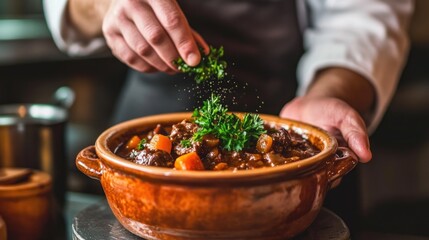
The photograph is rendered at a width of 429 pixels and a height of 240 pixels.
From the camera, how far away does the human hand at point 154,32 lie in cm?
158

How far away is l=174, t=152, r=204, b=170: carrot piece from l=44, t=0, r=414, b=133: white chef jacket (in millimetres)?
1179

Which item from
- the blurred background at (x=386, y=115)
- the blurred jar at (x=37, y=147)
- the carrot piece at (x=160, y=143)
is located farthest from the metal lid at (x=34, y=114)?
the blurred background at (x=386, y=115)

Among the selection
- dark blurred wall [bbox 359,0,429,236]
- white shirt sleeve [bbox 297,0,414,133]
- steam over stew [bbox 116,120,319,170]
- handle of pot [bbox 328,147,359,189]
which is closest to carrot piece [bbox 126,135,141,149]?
steam over stew [bbox 116,120,319,170]

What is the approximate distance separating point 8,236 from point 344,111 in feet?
3.38

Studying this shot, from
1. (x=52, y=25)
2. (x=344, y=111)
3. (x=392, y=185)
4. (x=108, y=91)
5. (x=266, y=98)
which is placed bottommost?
(x=392, y=185)

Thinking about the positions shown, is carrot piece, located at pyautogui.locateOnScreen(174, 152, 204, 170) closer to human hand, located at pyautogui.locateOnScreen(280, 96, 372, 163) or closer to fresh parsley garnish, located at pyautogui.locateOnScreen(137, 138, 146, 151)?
fresh parsley garnish, located at pyautogui.locateOnScreen(137, 138, 146, 151)

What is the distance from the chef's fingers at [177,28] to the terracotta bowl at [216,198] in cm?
35

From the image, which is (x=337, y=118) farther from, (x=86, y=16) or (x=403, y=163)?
(x=403, y=163)

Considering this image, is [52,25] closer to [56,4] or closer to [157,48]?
[56,4]

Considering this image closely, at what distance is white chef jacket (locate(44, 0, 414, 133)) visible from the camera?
241 cm

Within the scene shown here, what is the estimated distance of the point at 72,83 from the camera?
4934mm

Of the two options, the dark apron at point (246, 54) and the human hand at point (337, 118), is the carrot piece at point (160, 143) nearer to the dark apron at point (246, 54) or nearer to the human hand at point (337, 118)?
the human hand at point (337, 118)

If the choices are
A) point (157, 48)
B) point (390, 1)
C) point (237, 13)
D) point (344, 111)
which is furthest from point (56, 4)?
point (390, 1)

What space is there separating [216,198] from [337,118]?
77 centimetres
